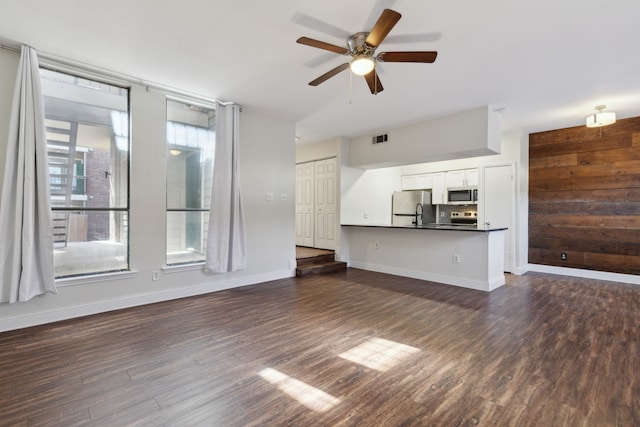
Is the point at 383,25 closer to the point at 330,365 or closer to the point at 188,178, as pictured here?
the point at 330,365

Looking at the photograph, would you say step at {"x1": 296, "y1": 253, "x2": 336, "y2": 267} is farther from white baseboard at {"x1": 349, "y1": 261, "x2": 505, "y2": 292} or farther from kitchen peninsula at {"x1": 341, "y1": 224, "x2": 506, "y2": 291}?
white baseboard at {"x1": 349, "y1": 261, "x2": 505, "y2": 292}

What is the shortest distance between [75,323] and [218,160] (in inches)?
99.7

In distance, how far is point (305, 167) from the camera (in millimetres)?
7180

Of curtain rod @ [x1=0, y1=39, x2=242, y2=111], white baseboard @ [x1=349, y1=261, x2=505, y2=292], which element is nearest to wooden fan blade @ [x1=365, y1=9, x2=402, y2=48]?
curtain rod @ [x1=0, y1=39, x2=242, y2=111]

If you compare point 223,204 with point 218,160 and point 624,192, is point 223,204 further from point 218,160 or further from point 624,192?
point 624,192

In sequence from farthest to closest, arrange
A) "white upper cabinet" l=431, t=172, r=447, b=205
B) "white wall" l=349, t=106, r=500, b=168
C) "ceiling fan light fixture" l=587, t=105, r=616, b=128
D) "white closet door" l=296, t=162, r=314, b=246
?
"white closet door" l=296, t=162, r=314, b=246, "white upper cabinet" l=431, t=172, r=447, b=205, "white wall" l=349, t=106, r=500, b=168, "ceiling fan light fixture" l=587, t=105, r=616, b=128

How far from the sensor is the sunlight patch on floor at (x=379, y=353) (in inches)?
91.7

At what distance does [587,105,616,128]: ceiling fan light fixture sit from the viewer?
438cm

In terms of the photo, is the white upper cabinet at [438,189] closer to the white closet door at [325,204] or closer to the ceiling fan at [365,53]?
the white closet door at [325,204]

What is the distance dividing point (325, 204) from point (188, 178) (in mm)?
3158

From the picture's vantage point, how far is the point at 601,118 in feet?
14.5

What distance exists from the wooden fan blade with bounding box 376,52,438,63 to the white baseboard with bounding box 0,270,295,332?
145 inches

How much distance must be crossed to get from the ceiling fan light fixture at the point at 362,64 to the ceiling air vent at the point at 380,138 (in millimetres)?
3248

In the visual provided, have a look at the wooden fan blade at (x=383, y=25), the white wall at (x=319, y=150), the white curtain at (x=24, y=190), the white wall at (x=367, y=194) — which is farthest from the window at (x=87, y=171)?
the white wall at (x=367, y=194)
